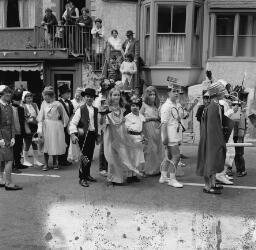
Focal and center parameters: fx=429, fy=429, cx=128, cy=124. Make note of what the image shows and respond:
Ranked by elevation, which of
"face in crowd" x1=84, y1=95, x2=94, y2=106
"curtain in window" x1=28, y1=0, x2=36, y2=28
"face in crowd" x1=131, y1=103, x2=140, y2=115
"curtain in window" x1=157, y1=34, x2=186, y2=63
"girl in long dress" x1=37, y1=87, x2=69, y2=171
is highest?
"curtain in window" x1=28, y1=0, x2=36, y2=28

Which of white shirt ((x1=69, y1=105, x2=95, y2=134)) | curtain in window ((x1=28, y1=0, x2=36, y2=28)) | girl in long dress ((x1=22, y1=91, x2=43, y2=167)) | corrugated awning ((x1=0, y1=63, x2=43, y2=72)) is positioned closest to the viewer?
white shirt ((x1=69, y1=105, x2=95, y2=134))

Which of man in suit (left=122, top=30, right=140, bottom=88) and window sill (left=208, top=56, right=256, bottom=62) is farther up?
man in suit (left=122, top=30, right=140, bottom=88)

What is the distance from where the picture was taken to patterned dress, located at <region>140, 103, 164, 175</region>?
8.05m

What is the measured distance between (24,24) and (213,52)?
773 cm

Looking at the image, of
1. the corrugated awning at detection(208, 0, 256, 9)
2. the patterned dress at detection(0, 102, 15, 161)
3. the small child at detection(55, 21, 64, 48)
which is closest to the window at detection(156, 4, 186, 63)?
the corrugated awning at detection(208, 0, 256, 9)

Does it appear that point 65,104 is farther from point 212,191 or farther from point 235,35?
point 235,35

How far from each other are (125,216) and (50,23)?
12001mm

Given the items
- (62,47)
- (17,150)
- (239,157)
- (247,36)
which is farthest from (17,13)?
(239,157)

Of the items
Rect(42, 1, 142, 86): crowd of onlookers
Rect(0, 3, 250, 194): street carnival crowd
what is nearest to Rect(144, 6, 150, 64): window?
Rect(42, 1, 142, 86): crowd of onlookers

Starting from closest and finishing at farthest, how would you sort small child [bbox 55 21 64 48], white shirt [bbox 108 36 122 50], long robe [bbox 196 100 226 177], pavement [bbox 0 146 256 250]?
pavement [bbox 0 146 256 250] < long robe [bbox 196 100 226 177] < white shirt [bbox 108 36 122 50] < small child [bbox 55 21 64 48]

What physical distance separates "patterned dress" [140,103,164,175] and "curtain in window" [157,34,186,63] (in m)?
7.82

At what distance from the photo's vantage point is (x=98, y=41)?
16031 mm

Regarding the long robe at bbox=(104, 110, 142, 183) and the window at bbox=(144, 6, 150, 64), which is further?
the window at bbox=(144, 6, 150, 64)

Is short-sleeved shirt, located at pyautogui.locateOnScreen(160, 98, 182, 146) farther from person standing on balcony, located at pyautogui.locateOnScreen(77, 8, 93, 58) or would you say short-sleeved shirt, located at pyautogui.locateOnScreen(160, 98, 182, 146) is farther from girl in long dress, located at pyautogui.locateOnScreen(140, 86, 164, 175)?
person standing on balcony, located at pyautogui.locateOnScreen(77, 8, 93, 58)
